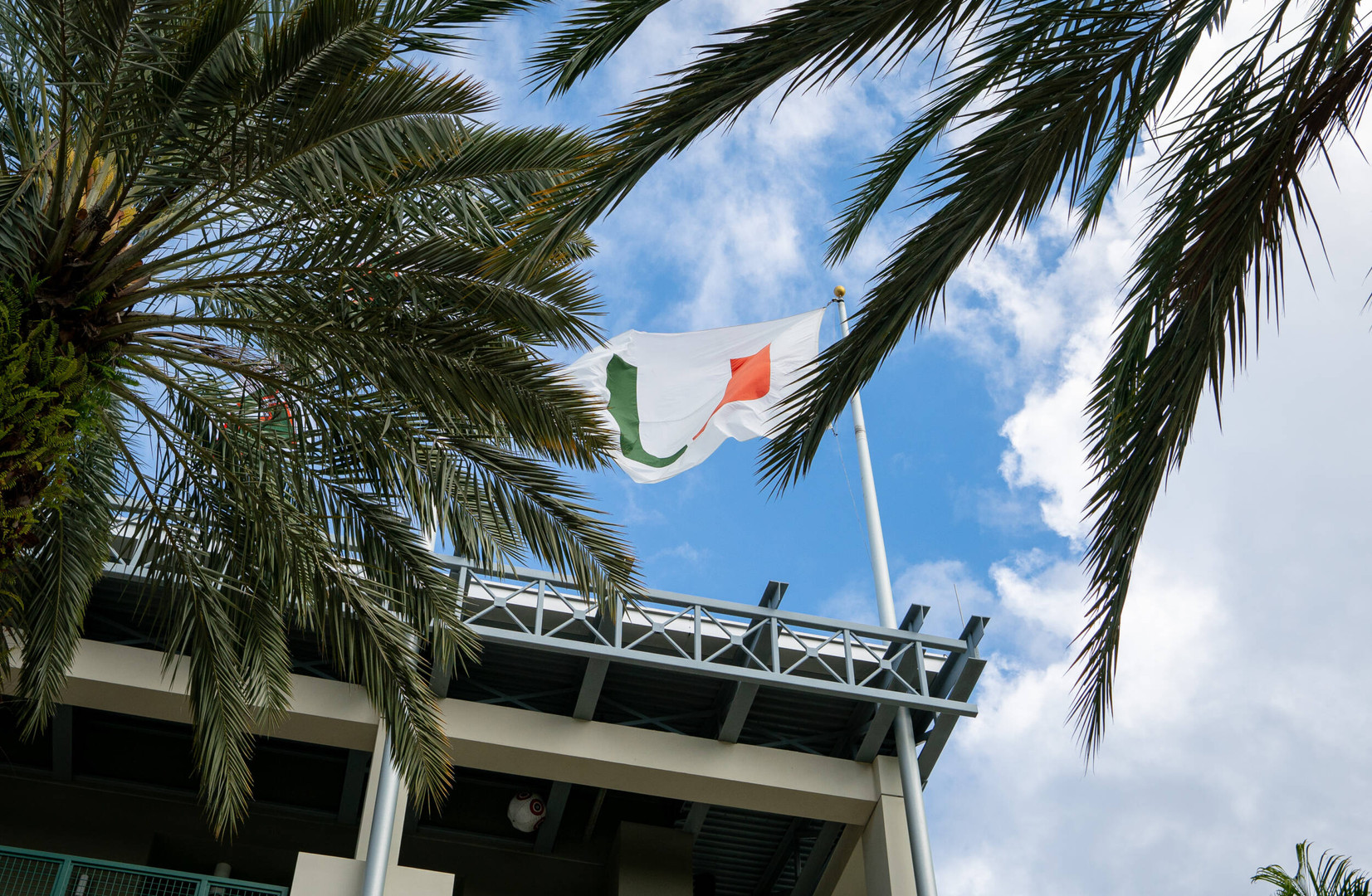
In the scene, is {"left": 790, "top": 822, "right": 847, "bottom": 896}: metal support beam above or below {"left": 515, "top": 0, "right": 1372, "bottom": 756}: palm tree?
above

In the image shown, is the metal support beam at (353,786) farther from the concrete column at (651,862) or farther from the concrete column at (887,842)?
the concrete column at (887,842)

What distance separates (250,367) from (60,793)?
420 inches

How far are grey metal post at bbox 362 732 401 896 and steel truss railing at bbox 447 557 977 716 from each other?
6.01ft

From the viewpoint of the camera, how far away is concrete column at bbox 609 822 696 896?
51.3 feet

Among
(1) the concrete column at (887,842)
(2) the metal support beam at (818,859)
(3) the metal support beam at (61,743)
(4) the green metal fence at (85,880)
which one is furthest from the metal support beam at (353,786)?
(1) the concrete column at (887,842)

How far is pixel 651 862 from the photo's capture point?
15945mm

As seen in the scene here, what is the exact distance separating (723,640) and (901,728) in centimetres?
233

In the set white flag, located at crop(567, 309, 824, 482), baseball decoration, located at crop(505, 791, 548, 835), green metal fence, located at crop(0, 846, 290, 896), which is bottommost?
green metal fence, located at crop(0, 846, 290, 896)

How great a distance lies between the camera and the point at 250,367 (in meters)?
8.25

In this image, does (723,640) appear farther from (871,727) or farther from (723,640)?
(871,727)

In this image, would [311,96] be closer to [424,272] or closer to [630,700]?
[424,272]

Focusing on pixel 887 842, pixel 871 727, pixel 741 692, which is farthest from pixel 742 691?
pixel 887 842

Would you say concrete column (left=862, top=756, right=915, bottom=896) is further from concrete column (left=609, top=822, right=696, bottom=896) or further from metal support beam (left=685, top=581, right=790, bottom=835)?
concrete column (left=609, top=822, right=696, bottom=896)

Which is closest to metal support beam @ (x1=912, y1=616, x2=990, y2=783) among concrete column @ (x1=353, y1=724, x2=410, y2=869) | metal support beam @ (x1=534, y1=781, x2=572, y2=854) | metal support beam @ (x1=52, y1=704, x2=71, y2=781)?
metal support beam @ (x1=534, y1=781, x2=572, y2=854)
